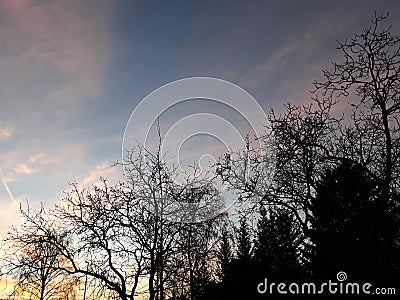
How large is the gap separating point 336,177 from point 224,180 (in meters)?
4.22

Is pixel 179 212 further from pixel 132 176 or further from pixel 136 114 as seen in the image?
pixel 136 114

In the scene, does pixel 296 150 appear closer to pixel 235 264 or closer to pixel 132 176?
pixel 132 176

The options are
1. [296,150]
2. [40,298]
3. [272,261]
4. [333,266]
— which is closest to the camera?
[296,150]

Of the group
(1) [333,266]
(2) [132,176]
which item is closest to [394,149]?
(1) [333,266]

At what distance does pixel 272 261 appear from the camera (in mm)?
17250

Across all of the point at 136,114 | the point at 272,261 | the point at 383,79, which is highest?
the point at 383,79

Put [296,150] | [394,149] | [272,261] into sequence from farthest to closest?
[272,261]
[296,150]
[394,149]

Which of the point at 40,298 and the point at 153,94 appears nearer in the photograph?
the point at 153,94

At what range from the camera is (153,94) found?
1280cm

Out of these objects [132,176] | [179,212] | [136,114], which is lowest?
[179,212]

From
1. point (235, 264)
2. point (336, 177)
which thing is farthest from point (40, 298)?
point (336, 177)

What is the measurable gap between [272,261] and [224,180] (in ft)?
16.3

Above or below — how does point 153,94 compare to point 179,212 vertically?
above

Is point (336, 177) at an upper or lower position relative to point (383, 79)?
lower
